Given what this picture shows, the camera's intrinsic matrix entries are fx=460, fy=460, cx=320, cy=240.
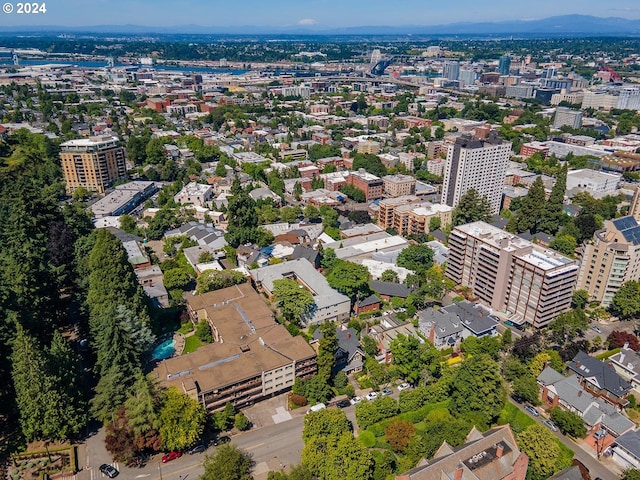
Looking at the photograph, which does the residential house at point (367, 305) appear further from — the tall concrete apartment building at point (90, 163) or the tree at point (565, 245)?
the tall concrete apartment building at point (90, 163)

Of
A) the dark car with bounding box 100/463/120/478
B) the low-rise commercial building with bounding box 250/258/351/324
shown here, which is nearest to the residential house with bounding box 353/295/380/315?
the low-rise commercial building with bounding box 250/258/351/324

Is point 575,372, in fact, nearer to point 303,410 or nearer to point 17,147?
point 303,410

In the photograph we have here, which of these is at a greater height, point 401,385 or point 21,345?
point 21,345

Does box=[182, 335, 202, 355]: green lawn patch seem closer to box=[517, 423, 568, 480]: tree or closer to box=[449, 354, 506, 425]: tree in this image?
box=[449, 354, 506, 425]: tree

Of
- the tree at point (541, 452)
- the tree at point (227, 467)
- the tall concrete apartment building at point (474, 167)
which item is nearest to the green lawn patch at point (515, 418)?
the tree at point (541, 452)

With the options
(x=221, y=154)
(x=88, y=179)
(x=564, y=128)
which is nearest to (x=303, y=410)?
(x=88, y=179)

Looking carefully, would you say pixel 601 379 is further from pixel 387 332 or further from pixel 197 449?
pixel 197 449

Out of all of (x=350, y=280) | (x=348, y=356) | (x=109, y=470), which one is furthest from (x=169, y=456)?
(x=350, y=280)
